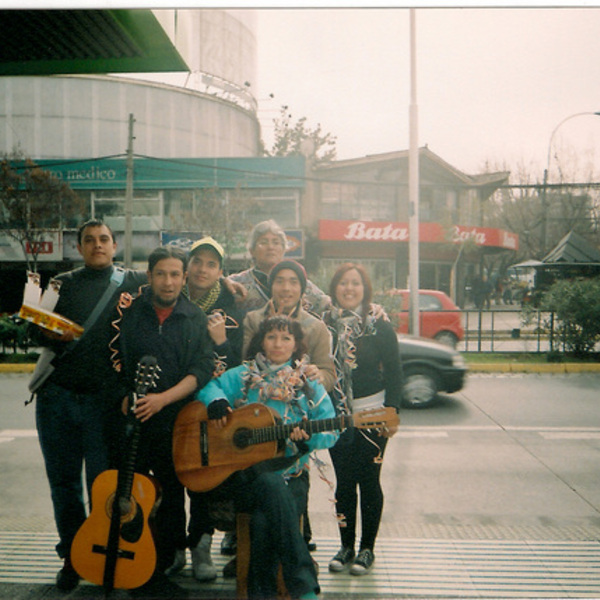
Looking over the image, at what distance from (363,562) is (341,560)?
116mm

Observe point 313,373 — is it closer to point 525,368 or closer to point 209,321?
point 209,321

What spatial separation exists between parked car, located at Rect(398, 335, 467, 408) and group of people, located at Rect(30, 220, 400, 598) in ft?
9.13

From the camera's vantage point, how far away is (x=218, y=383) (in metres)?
2.73

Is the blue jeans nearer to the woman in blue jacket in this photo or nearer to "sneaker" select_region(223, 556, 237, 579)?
the woman in blue jacket

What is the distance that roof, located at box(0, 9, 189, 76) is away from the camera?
119 inches

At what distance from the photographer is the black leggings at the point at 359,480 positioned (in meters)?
2.94

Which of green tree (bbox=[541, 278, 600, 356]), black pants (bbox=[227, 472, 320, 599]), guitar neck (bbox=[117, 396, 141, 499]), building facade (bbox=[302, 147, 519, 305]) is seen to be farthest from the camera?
green tree (bbox=[541, 278, 600, 356])

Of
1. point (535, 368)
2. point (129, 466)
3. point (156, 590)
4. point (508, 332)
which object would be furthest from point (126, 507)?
point (535, 368)

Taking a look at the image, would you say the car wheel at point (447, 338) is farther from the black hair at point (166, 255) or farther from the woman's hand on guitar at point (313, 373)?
the black hair at point (166, 255)

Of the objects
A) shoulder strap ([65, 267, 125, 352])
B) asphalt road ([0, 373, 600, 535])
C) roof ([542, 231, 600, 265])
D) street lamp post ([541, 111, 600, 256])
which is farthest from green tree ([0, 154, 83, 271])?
roof ([542, 231, 600, 265])

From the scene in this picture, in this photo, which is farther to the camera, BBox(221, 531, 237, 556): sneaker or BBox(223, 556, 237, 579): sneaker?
BBox(221, 531, 237, 556): sneaker

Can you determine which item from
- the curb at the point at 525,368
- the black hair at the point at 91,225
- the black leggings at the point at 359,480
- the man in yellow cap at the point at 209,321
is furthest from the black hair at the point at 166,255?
the curb at the point at 525,368

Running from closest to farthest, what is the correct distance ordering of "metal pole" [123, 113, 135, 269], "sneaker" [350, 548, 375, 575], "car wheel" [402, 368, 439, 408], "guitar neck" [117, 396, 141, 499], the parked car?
"guitar neck" [117, 396, 141, 499] < "sneaker" [350, 548, 375, 575] < "metal pole" [123, 113, 135, 269] < the parked car < "car wheel" [402, 368, 439, 408]

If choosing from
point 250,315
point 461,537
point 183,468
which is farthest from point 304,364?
point 461,537
